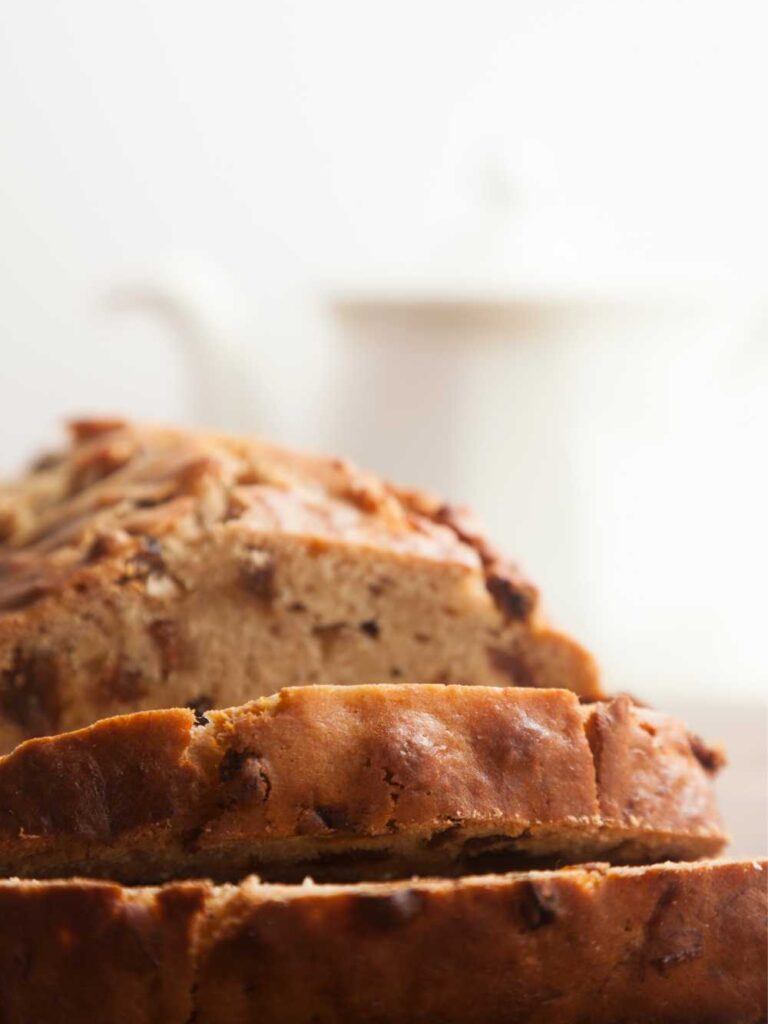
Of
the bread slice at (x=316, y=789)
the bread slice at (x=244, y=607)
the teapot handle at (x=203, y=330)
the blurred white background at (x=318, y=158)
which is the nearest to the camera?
the bread slice at (x=316, y=789)

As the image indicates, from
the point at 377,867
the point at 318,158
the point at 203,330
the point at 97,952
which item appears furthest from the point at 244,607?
the point at 318,158

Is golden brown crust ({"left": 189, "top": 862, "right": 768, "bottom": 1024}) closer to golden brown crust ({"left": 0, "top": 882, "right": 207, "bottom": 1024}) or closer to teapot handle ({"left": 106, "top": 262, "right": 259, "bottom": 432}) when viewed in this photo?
golden brown crust ({"left": 0, "top": 882, "right": 207, "bottom": 1024})

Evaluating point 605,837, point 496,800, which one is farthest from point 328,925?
point 605,837

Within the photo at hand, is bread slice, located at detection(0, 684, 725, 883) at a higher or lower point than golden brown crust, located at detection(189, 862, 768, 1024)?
higher

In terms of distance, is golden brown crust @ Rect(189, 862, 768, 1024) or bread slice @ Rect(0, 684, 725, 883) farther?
bread slice @ Rect(0, 684, 725, 883)

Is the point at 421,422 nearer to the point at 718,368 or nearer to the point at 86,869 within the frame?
the point at 718,368

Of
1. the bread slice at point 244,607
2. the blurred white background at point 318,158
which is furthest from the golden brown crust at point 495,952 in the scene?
the blurred white background at point 318,158

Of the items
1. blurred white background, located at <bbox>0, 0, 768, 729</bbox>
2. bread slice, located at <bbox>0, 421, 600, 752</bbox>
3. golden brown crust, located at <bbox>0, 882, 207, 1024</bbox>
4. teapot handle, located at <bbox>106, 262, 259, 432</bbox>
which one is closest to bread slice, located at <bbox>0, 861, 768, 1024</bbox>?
golden brown crust, located at <bbox>0, 882, 207, 1024</bbox>

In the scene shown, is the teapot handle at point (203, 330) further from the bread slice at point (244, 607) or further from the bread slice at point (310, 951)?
the bread slice at point (310, 951)
